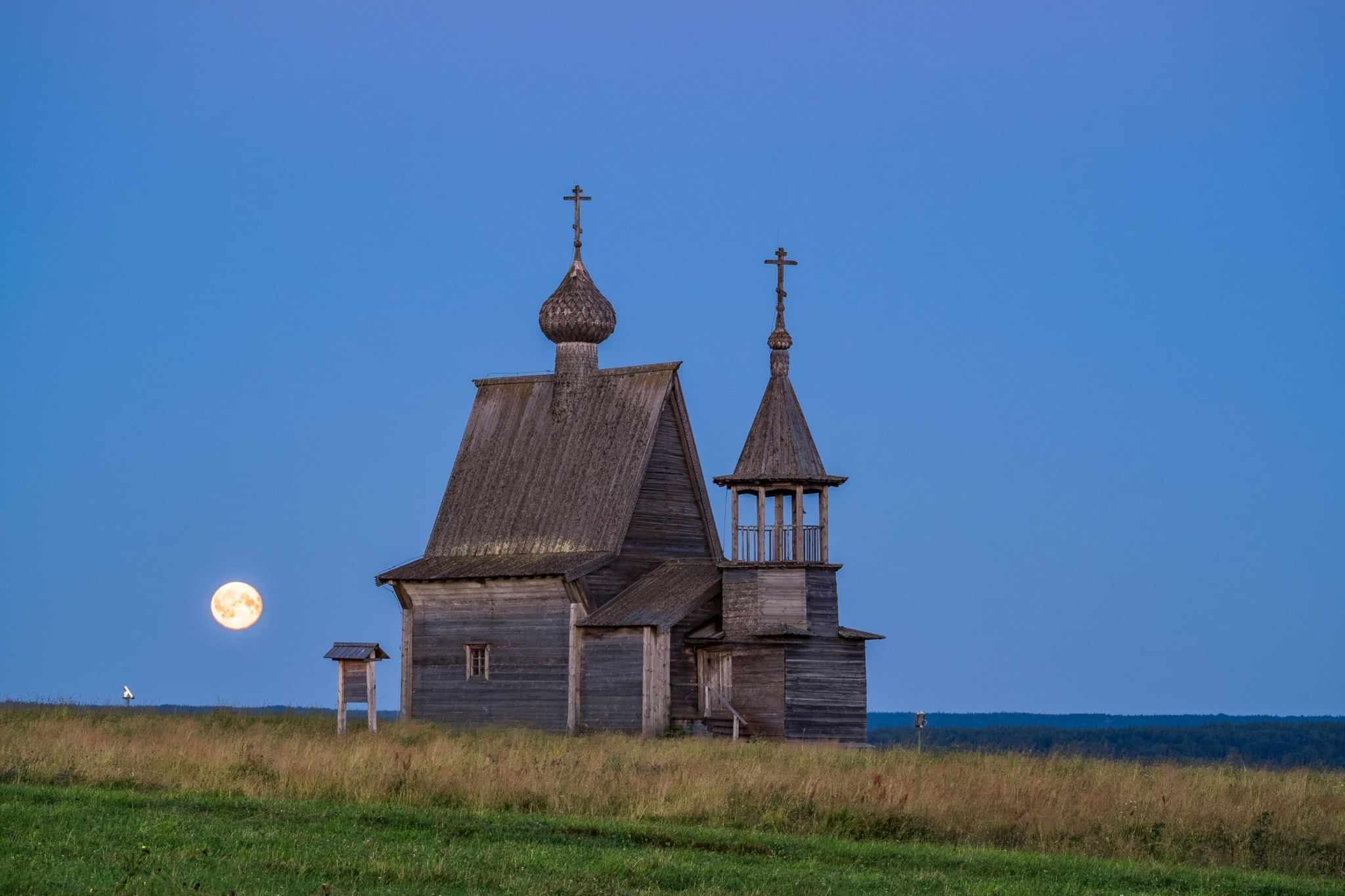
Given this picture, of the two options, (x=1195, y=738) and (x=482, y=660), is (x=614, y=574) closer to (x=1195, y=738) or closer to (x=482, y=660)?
(x=482, y=660)

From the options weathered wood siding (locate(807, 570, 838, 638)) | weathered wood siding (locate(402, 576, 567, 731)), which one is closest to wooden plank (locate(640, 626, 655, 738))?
→ weathered wood siding (locate(402, 576, 567, 731))

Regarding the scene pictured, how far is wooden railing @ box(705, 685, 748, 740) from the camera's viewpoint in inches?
1646

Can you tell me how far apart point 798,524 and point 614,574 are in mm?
6000

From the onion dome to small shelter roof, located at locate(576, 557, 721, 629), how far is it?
→ 286 inches

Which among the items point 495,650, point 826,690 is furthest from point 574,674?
point 826,690

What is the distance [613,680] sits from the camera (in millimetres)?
44031

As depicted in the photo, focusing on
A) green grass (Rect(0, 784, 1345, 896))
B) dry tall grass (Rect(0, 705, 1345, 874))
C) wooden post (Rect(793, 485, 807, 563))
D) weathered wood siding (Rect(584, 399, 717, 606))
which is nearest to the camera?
green grass (Rect(0, 784, 1345, 896))

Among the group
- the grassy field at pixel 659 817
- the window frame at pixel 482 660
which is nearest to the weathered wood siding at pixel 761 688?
the window frame at pixel 482 660

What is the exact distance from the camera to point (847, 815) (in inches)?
920

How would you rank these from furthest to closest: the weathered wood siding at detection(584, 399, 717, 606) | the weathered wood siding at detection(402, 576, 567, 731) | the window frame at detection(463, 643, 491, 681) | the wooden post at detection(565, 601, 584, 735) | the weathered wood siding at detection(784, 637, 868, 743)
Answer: the window frame at detection(463, 643, 491, 681) → the weathered wood siding at detection(584, 399, 717, 606) → the weathered wood siding at detection(402, 576, 567, 731) → the wooden post at detection(565, 601, 584, 735) → the weathered wood siding at detection(784, 637, 868, 743)

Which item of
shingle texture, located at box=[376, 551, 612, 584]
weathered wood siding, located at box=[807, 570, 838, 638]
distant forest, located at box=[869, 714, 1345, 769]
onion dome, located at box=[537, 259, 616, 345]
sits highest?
onion dome, located at box=[537, 259, 616, 345]

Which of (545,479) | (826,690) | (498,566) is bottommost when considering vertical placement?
(826,690)

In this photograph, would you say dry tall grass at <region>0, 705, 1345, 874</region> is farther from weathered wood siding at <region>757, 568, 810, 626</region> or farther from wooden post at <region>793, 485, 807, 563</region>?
wooden post at <region>793, 485, 807, 563</region>

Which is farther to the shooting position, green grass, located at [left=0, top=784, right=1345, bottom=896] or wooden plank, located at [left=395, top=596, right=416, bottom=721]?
wooden plank, located at [left=395, top=596, right=416, bottom=721]
